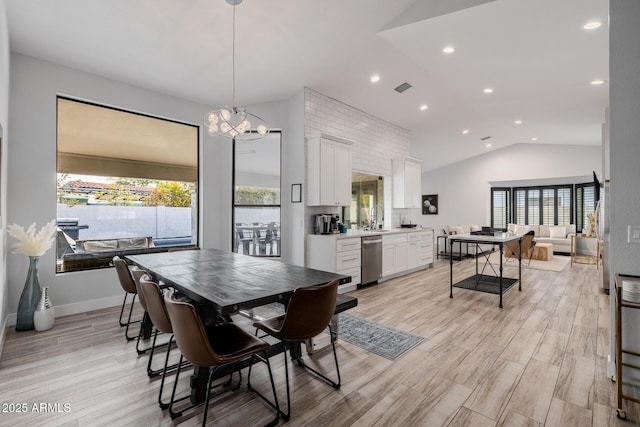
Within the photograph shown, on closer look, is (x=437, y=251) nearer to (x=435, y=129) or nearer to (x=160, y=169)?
(x=435, y=129)

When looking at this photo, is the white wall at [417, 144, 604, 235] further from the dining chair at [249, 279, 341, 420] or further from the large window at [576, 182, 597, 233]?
the dining chair at [249, 279, 341, 420]

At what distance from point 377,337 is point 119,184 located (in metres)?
4.03

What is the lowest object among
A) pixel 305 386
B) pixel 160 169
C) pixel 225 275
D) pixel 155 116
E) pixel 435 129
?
pixel 305 386

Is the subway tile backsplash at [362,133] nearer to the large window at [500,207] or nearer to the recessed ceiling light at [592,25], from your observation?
the recessed ceiling light at [592,25]

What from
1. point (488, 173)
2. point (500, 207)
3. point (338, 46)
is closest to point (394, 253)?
point (338, 46)

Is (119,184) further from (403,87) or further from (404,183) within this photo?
(404,183)

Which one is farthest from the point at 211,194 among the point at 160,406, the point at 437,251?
the point at 437,251

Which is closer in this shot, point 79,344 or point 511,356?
point 511,356

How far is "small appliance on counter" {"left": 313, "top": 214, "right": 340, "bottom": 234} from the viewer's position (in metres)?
5.02

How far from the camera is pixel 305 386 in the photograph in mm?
2289

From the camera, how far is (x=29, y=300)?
331 cm

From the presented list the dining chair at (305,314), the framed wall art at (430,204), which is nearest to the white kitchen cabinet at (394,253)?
the dining chair at (305,314)

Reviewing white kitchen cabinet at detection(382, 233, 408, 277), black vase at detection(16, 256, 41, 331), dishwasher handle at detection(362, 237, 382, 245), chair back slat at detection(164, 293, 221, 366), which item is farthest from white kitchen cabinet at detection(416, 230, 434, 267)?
black vase at detection(16, 256, 41, 331)

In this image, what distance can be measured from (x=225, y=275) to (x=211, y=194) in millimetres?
2997
